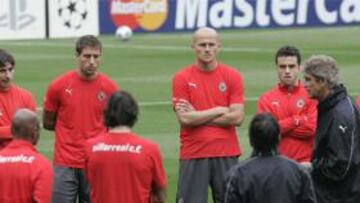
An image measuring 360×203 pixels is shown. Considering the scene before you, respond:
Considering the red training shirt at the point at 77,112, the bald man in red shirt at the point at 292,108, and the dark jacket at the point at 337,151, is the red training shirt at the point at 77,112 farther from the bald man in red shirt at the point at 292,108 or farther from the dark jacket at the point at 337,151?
the dark jacket at the point at 337,151

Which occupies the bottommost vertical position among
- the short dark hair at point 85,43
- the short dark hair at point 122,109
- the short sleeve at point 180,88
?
the short sleeve at point 180,88

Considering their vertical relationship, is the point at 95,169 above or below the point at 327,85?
below

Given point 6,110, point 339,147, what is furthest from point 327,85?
point 6,110

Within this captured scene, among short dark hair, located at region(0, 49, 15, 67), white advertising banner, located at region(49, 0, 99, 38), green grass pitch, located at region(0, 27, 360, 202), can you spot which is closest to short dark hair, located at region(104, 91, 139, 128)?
short dark hair, located at region(0, 49, 15, 67)

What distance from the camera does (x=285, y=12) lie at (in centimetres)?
4350

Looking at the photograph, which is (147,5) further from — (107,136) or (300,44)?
(107,136)

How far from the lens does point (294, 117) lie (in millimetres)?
11562

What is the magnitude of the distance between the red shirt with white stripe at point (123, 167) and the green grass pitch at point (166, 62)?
5464 mm

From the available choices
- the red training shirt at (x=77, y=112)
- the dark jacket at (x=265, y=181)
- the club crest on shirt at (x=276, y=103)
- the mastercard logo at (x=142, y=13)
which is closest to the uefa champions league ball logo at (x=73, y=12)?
the mastercard logo at (x=142, y=13)

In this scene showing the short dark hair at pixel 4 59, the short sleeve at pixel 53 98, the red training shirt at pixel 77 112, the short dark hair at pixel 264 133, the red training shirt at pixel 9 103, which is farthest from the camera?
the short sleeve at pixel 53 98

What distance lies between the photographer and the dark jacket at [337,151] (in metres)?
9.62

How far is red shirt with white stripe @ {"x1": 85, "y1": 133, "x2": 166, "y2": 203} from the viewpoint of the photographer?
938cm

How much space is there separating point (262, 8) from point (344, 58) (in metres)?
10.2

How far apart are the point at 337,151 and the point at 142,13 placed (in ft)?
107
